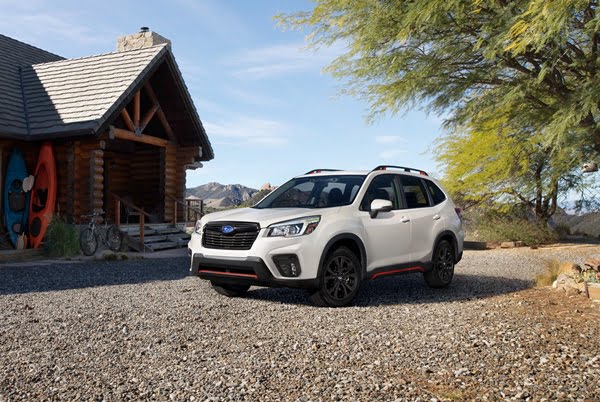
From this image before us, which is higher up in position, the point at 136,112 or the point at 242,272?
the point at 136,112

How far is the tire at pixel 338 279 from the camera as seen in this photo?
22.0ft

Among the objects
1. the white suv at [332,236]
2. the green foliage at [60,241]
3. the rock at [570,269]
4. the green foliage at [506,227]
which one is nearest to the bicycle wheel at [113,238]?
the green foliage at [60,241]

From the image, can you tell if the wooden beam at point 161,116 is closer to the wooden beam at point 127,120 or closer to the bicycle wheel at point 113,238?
the wooden beam at point 127,120

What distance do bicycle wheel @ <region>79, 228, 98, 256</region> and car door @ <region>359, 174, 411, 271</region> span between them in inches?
368

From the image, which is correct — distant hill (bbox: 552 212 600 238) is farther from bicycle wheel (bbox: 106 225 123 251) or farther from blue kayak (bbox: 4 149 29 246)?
blue kayak (bbox: 4 149 29 246)

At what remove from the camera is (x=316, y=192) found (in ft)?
25.6

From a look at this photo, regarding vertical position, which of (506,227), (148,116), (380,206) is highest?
(148,116)

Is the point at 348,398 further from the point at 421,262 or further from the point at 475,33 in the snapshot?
the point at 475,33

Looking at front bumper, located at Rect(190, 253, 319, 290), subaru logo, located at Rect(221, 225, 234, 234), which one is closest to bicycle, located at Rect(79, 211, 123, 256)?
front bumper, located at Rect(190, 253, 319, 290)

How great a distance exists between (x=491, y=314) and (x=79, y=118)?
1206 cm

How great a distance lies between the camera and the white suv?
258 inches

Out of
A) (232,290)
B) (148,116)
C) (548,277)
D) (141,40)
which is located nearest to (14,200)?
(148,116)

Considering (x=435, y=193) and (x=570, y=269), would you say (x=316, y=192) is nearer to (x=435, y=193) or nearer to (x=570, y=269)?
(x=435, y=193)

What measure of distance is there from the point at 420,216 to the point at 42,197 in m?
11.5
